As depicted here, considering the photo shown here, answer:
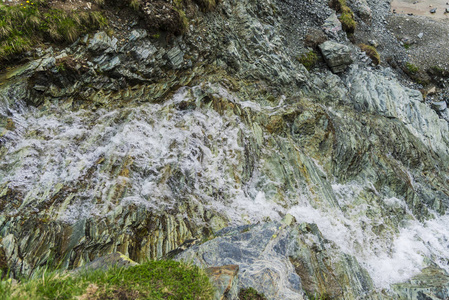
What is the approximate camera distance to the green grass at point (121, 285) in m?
4.77

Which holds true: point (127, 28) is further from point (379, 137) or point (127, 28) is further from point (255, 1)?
point (379, 137)

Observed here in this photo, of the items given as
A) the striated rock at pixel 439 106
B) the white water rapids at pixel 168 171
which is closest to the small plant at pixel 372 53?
the striated rock at pixel 439 106

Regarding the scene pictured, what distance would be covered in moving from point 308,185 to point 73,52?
45.7ft

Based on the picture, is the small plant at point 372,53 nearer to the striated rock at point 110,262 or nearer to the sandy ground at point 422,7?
the sandy ground at point 422,7

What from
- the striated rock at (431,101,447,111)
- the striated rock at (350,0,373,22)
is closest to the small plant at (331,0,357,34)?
the striated rock at (350,0,373,22)

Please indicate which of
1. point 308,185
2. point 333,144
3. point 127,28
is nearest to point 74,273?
point 308,185

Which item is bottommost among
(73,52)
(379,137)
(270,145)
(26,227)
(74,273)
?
(379,137)

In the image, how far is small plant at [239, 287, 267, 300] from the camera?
620cm

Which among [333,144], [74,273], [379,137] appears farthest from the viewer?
[379,137]

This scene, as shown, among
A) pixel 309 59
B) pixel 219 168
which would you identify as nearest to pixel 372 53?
pixel 309 59

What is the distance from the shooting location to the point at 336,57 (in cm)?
2284

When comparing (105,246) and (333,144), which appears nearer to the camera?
(105,246)

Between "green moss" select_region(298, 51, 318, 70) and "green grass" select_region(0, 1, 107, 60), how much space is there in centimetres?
1661

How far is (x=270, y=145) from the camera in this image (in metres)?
14.2
